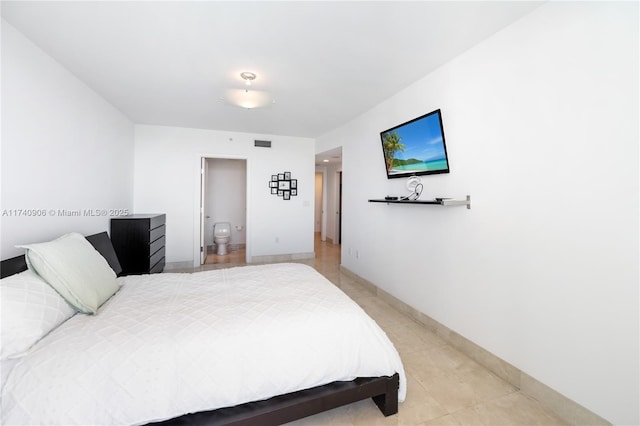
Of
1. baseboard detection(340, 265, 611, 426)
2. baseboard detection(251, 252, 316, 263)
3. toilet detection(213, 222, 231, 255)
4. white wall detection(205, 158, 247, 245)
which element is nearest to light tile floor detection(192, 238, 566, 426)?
baseboard detection(340, 265, 611, 426)

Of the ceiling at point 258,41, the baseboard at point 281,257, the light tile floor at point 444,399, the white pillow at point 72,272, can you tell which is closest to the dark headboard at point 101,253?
the white pillow at point 72,272

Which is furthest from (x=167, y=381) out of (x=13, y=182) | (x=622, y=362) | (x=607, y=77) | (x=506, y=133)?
(x=607, y=77)

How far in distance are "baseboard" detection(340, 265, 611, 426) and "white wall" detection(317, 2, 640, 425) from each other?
0.17 feet

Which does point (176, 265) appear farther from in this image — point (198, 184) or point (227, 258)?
point (198, 184)

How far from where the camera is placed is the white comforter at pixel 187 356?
1.09 m

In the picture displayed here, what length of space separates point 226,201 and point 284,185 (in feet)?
6.30

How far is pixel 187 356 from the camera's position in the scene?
125 centimetres

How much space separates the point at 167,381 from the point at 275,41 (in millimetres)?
2343

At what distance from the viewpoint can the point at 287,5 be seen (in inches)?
65.1

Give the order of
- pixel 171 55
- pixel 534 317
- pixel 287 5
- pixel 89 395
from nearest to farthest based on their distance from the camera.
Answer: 1. pixel 89 395
2. pixel 287 5
3. pixel 534 317
4. pixel 171 55

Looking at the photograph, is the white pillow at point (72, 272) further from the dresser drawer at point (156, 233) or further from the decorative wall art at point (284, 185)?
the decorative wall art at point (284, 185)

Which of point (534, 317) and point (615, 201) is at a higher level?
point (615, 201)

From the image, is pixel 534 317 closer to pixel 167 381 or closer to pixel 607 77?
pixel 607 77

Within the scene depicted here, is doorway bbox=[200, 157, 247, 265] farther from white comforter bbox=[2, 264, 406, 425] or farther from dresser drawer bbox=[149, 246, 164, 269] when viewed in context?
white comforter bbox=[2, 264, 406, 425]
